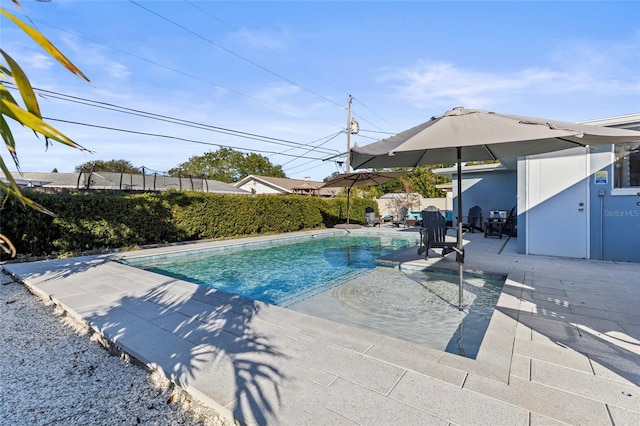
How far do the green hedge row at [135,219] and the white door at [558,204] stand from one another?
1006cm

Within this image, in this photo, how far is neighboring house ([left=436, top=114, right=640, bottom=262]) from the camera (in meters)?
5.96

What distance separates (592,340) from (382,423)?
2356 millimetres

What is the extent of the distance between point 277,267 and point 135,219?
5.31 metres

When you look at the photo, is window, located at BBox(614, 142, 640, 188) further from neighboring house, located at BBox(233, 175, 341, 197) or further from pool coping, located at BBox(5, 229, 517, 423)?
neighboring house, located at BBox(233, 175, 341, 197)

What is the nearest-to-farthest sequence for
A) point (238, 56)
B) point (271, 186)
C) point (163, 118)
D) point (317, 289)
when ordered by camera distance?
Result: point (317, 289) → point (163, 118) → point (238, 56) → point (271, 186)

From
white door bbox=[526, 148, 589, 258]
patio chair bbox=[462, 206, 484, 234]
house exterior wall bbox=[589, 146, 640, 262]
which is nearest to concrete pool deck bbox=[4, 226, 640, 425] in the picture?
house exterior wall bbox=[589, 146, 640, 262]

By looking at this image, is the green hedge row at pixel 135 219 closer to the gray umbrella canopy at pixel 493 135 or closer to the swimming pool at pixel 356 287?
the swimming pool at pixel 356 287

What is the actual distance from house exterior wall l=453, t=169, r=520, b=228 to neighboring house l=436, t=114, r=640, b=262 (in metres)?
5.16

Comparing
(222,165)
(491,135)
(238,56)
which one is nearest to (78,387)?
(491,135)

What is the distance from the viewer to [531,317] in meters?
3.38

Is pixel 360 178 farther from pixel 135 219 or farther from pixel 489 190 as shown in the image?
pixel 135 219

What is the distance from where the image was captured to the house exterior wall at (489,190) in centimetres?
1226

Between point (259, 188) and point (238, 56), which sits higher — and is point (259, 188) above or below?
below

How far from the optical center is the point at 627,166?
597cm
